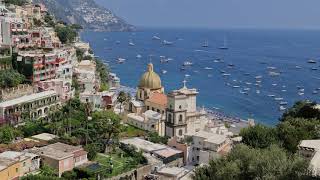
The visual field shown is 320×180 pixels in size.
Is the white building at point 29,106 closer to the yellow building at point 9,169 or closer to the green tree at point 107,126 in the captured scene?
the green tree at point 107,126

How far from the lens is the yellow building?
2914cm

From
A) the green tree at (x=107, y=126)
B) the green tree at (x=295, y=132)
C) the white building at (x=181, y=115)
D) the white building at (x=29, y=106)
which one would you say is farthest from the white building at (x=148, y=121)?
the green tree at (x=295, y=132)

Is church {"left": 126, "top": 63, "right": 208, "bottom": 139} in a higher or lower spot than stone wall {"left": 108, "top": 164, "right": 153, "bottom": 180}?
higher

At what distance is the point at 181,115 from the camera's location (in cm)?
4572

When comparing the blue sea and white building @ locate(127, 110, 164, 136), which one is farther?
the blue sea

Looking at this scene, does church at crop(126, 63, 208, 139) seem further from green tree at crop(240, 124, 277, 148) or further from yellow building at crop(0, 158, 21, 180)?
yellow building at crop(0, 158, 21, 180)

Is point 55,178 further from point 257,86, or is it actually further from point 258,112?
point 257,86

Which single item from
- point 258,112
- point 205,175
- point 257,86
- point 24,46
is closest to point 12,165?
point 205,175

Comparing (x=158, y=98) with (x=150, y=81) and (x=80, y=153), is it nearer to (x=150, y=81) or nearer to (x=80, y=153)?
(x=150, y=81)

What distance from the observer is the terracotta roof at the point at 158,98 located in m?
48.3

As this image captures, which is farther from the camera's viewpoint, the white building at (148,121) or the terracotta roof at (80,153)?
the white building at (148,121)

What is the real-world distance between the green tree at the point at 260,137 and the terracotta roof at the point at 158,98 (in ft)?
55.4

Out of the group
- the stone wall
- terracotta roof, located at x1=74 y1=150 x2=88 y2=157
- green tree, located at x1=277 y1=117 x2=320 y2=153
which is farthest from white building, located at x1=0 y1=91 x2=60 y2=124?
green tree, located at x1=277 y1=117 x2=320 y2=153

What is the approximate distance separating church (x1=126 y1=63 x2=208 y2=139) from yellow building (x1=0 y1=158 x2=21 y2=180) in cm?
1648
